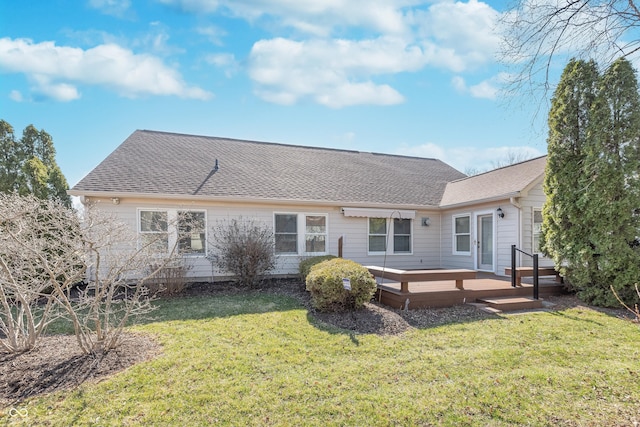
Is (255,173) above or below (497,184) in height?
above

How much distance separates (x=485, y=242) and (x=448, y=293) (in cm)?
446

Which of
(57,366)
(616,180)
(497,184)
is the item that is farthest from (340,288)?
(497,184)

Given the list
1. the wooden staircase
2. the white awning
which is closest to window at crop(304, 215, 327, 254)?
the white awning

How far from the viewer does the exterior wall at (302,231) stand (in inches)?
372

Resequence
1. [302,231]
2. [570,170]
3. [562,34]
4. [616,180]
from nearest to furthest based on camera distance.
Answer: [562,34]
[616,180]
[570,170]
[302,231]

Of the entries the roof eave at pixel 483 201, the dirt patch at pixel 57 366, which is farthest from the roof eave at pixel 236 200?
the dirt patch at pixel 57 366

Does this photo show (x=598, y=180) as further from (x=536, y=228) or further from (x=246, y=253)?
(x=246, y=253)

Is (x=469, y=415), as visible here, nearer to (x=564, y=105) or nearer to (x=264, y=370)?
(x=264, y=370)

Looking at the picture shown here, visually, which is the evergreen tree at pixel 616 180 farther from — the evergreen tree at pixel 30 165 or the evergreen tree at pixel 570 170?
the evergreen tree at pixel 30 165

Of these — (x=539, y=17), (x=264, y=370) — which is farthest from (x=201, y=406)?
(x=539, y=17)

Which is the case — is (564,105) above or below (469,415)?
above

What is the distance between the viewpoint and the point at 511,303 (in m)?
6.97

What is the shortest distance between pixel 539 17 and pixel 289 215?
8.05 m

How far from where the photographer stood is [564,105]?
25.3 ft
